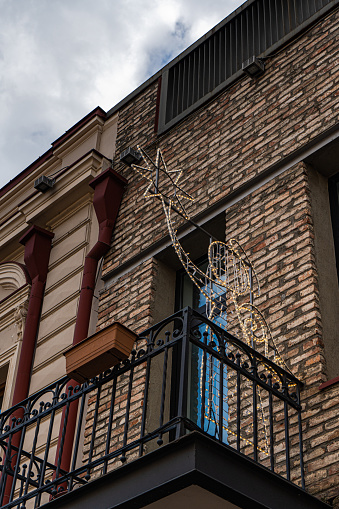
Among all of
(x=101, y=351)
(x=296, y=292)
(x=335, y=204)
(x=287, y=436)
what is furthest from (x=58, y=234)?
(x=287, y=436)

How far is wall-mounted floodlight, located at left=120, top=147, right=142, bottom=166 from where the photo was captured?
1044 cm

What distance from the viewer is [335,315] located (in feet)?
23.5

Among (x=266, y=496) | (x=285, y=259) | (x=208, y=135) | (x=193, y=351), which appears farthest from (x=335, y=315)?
(x=208, y=135)

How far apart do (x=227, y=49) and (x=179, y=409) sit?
619 centimetres

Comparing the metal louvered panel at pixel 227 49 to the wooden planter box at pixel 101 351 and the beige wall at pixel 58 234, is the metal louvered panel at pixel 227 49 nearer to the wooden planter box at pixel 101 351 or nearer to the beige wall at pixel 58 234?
the beige wall at pixel 58 234

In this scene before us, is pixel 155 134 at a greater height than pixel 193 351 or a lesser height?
greater

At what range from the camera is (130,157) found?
412 inches

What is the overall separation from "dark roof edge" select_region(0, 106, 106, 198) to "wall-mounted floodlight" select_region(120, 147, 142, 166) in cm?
151

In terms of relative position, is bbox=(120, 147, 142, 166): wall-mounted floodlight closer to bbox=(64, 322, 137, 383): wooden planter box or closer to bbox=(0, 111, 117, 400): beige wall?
bbox=(0, 111, 117, 400): beige wall

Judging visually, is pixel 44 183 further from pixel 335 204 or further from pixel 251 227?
pixel 335 204

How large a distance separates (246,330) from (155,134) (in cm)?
413

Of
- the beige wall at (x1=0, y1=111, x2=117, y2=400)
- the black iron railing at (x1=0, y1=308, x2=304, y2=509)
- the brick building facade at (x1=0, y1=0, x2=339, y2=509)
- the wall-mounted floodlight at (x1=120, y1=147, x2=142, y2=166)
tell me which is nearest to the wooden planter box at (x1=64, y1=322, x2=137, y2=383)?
the black iron railing at (x1=0, y1=308, x2=304, y2=509)

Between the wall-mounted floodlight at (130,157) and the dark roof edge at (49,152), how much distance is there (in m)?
1.51

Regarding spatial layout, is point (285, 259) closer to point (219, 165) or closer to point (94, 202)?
point (219, 165)
